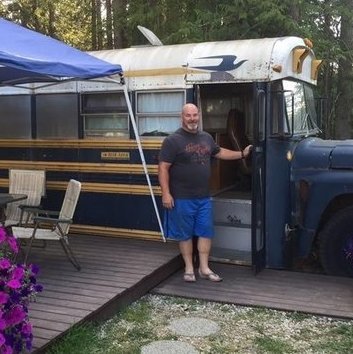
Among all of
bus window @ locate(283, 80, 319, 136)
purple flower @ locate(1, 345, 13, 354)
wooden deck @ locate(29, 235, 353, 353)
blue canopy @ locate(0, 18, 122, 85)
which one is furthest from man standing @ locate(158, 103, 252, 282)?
purple flower @ locate(1, 345, 13, 354)

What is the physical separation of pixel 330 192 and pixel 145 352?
251 cm

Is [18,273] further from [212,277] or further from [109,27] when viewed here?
[109,27]

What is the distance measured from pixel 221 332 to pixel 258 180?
1.68 metres

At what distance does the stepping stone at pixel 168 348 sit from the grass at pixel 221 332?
6 centimetres

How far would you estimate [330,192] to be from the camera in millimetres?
5293

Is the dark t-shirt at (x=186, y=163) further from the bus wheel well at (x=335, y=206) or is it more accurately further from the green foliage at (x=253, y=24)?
the green foliage at (x=253, y=24)

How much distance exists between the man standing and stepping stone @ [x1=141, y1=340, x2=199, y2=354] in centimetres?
135

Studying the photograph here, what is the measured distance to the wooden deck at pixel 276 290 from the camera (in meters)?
4.62

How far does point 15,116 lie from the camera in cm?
679

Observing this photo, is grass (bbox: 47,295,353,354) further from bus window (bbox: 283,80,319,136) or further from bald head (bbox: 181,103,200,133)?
bus window (bbox: 283,80,319,136)

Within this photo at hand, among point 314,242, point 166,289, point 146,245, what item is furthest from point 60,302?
point 314,242

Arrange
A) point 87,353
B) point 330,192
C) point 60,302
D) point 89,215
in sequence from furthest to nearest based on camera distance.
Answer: point 89,215 < point 330,192 < point 60,302 < point 87,353

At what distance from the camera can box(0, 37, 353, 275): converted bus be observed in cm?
539

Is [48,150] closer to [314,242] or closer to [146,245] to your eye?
[146,245]
